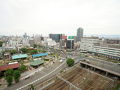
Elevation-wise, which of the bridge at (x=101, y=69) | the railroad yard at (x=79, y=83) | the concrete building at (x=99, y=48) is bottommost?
the railroad yard at (x=79, y=83)

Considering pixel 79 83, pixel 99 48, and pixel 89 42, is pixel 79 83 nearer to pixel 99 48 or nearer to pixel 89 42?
pixel 99 48

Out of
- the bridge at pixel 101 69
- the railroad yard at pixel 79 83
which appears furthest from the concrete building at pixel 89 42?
the railroad yard at pixel 79 83

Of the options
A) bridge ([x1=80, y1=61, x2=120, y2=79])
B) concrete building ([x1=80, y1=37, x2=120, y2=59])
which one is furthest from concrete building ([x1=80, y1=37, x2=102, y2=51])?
bridge ([x1=80, y1=61, x2=120, y2=79])

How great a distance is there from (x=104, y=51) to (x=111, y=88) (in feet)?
108

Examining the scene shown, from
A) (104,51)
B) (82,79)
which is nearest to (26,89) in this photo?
(82,79)

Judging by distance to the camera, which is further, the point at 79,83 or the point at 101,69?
the point at 101,69

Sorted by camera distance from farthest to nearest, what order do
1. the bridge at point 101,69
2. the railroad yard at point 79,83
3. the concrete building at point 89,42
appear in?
the concrete building at point 89,42, the bridge at point 101,69, the railroad yard at point 79,83

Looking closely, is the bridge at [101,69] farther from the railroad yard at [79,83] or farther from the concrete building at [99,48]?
the concrete building at [99,48]

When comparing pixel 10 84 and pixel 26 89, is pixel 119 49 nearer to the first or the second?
pixel 26 89

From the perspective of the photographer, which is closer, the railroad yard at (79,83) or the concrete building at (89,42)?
the railroad yard at (79,83)

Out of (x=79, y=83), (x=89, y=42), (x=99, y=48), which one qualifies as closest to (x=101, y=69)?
(x=79, y=83)

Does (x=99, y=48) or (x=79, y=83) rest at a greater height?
(x=99, y=48)

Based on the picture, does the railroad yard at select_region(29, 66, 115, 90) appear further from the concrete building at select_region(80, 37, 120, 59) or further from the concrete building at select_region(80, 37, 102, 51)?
the concrete building at select_region(80, 37, 102, 51)

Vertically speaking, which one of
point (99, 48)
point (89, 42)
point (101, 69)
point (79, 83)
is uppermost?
point (89, 42)
